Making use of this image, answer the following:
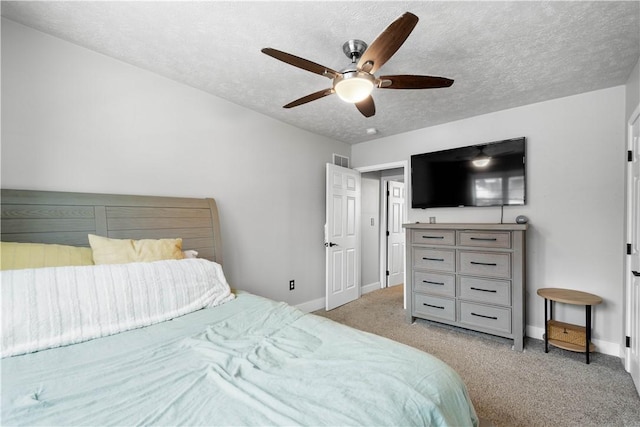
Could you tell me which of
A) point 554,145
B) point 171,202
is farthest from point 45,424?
point 554,145

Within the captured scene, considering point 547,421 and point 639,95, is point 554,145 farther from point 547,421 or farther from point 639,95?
point 547,421

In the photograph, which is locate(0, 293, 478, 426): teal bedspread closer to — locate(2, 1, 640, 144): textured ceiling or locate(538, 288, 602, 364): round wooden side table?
locate(2, 1, 640, 144): textured ceiling

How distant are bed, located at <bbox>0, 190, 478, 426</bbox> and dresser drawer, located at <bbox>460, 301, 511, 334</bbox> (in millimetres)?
2125

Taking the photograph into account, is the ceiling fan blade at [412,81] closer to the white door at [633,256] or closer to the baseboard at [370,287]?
the white door at [633,256]

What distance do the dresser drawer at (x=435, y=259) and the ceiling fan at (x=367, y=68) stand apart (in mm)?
1983

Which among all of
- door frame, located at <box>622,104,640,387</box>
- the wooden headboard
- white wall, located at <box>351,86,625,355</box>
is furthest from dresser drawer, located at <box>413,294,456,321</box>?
the wooden headboard

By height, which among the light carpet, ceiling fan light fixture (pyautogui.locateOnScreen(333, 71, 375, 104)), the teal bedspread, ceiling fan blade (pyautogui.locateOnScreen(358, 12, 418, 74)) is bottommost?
the light carpet

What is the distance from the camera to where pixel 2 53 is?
1787mm

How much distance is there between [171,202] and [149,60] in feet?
3.72

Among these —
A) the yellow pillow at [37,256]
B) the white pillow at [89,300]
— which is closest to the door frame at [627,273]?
the white pillow at [89,300]

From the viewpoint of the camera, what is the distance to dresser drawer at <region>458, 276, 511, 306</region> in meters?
2.88

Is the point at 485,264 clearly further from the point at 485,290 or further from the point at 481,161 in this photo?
the point at 481,161

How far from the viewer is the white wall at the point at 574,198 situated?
2695mm

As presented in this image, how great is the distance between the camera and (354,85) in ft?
5.85
